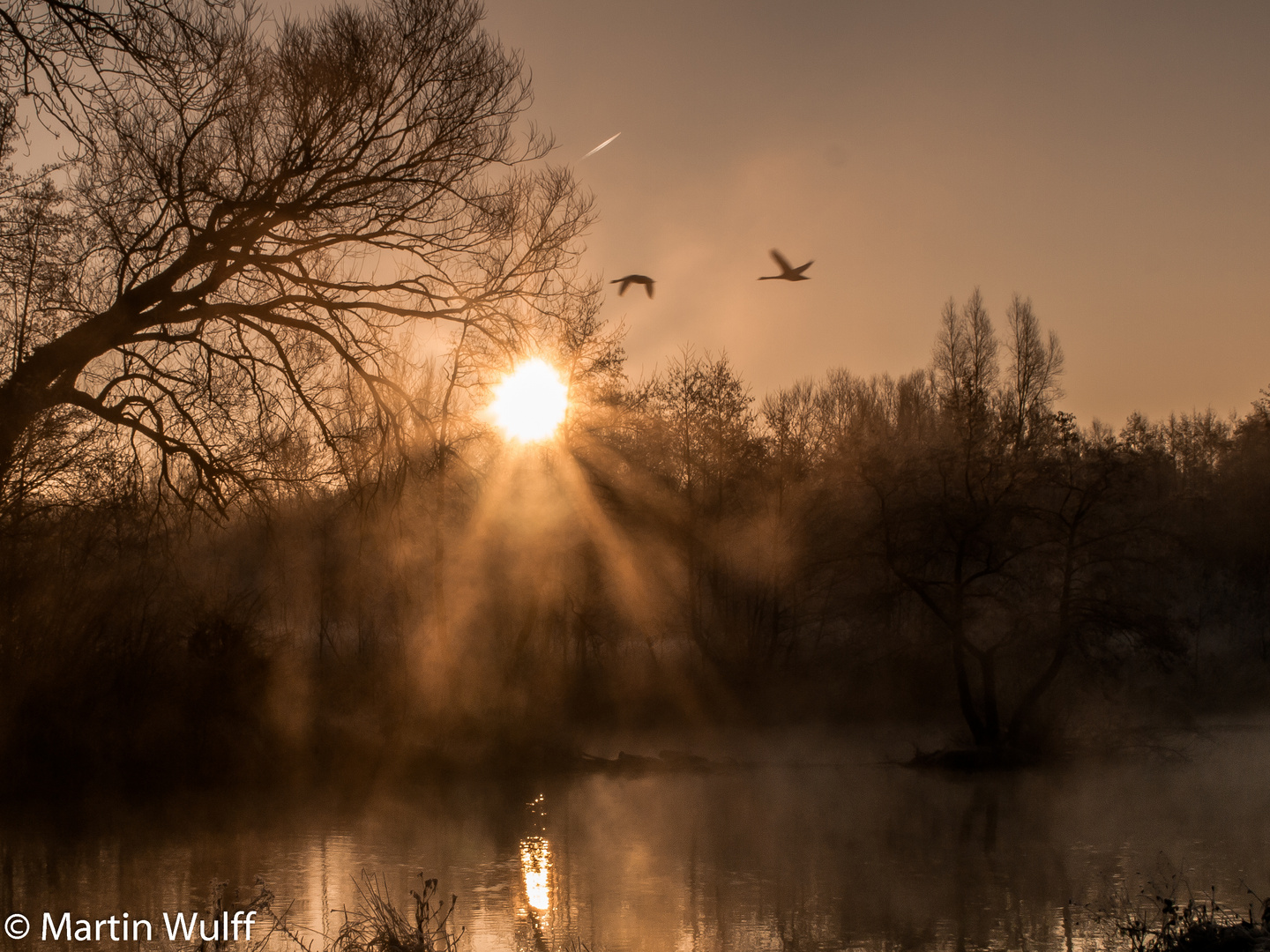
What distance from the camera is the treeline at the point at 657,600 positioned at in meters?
18.0

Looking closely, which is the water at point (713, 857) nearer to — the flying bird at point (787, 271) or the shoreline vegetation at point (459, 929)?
the shoreline vegetation at point (459, 929)

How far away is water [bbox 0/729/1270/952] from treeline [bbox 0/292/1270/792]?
91.6 inches

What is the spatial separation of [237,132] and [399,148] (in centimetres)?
121

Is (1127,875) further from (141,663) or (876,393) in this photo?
(876,393)

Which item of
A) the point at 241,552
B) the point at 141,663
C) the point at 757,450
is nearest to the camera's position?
the point at 141,663

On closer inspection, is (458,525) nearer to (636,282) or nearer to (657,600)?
(657,600)

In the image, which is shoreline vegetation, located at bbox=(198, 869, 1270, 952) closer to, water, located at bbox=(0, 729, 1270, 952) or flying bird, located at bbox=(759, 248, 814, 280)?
water, located at bbox=(0, 729, 1270, 952)

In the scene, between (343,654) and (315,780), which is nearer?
(315,780)

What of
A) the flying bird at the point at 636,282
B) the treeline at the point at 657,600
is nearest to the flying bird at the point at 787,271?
the flying bird at the point at 636,282

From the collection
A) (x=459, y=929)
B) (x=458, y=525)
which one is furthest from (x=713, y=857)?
(x=458, y=525)

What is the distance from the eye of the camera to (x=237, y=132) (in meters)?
8.17

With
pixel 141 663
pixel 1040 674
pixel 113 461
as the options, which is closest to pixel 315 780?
pixel 141 663

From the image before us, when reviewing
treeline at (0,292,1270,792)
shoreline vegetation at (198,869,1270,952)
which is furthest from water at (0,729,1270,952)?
treeline at (0,292,1270,792)

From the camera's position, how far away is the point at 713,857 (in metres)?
13.7
